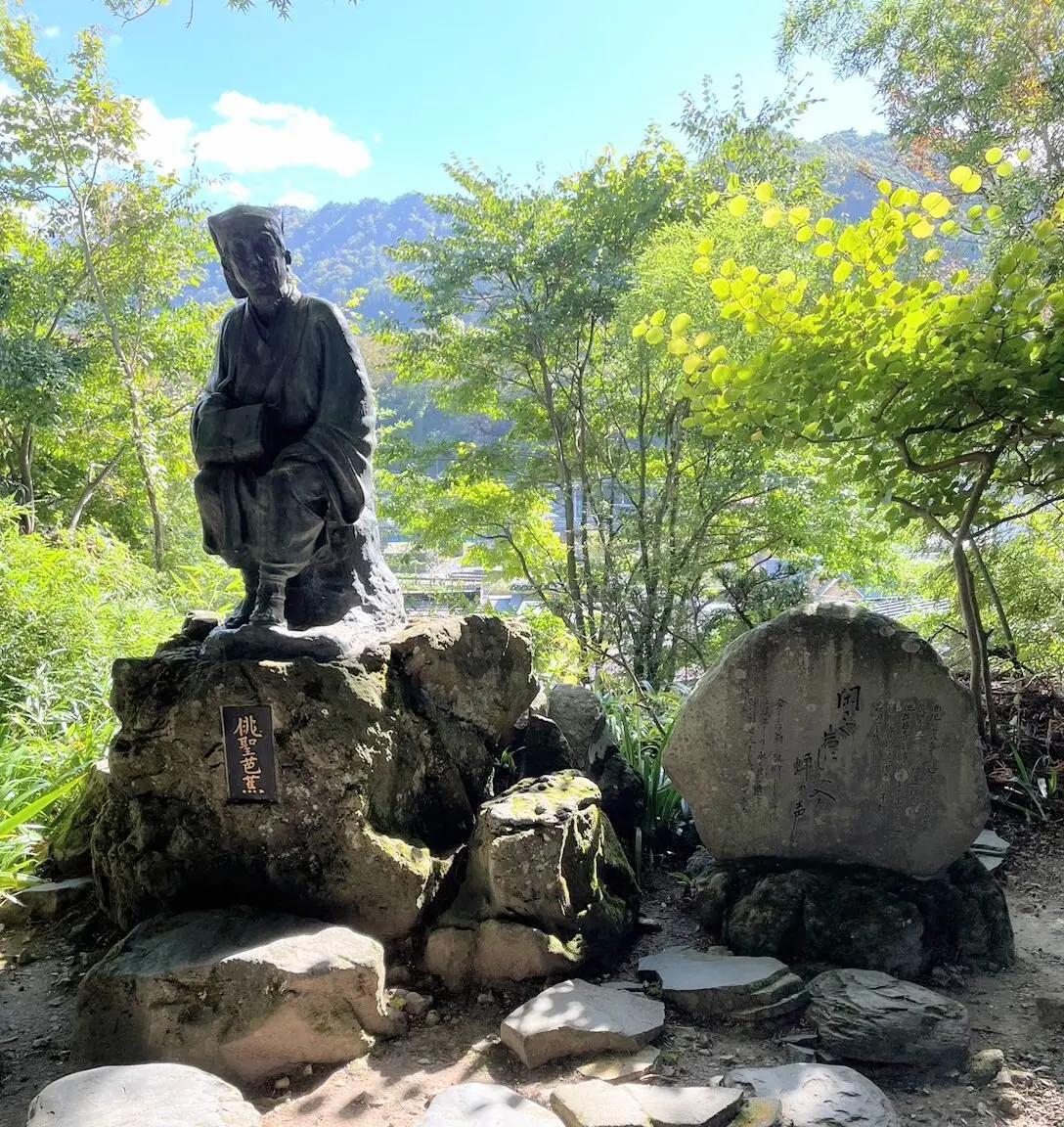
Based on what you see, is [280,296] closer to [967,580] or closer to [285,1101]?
[285,1101]

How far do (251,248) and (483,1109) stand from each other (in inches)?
127

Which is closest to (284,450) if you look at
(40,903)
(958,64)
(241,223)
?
(241,223)

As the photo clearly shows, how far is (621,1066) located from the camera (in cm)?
245

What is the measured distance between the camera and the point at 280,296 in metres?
3.41

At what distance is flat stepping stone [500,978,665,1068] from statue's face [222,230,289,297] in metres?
3.02

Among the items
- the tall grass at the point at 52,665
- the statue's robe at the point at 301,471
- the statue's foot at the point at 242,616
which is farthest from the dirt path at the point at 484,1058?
the statue's robe at the point at 301,471

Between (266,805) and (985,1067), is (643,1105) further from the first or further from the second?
(266,805)

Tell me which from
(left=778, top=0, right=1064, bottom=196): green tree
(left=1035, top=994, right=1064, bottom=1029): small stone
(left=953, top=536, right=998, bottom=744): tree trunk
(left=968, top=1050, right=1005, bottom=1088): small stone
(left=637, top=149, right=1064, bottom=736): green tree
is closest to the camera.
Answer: (left=968, top=1050, right=1005, bottom=1088): small stone

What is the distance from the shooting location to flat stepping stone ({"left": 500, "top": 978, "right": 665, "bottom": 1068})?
2.49 meters

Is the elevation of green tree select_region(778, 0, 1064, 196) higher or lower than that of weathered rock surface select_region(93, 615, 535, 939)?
higher

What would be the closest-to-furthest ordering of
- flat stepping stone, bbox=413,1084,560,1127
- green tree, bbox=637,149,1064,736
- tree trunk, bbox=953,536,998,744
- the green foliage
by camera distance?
flat stepping stone, bbox=413,1084,560,1127
green tree, bbox=637,149,1064,736
tree trunk, bbox=953,536,998,744
the green foliage

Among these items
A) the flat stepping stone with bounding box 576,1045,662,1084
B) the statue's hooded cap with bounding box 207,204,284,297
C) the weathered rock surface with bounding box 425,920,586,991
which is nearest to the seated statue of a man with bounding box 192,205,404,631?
A: the statue's hooded cap with bounding box 207,204,284,297

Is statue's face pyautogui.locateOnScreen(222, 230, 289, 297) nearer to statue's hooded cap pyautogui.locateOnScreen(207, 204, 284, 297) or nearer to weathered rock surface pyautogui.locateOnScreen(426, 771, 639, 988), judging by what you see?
statue's hooded cap pyautogui.locateOnScreen(207, 204, 284, 297)

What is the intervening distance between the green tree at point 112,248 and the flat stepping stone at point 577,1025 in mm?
8553
